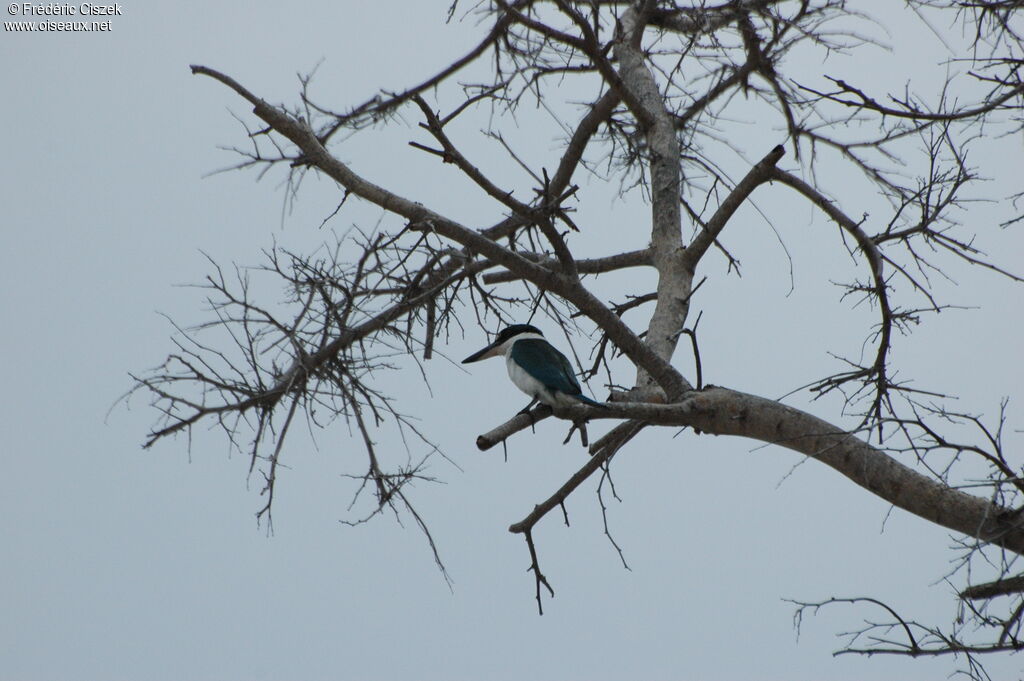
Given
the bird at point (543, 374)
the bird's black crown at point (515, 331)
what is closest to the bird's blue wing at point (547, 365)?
the bird at point (543, 374)

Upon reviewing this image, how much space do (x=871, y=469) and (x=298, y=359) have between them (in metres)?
2.14

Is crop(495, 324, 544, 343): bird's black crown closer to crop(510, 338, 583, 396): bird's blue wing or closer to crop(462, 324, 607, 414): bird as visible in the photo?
crop(462, 324, 607, 414): bird

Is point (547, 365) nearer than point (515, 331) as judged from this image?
Yes

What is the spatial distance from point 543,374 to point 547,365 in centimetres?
6

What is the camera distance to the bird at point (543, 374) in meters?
4.35

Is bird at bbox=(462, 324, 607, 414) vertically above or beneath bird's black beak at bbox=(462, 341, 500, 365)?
beneath

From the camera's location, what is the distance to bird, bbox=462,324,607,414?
4348 millimetres

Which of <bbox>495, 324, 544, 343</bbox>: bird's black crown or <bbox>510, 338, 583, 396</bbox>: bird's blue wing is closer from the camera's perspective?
<bbox>510, 338, 583, 396</bbox>: bird's blue wing

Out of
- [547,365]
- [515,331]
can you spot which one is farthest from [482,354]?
[547,365]

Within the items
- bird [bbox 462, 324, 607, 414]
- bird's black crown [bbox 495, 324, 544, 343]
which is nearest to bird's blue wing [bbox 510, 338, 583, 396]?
bird [bbox 462, 324, 607, 414]

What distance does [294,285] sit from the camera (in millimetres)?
3670

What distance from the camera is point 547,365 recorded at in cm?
444

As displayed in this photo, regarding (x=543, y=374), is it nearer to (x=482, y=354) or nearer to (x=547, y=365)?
(x=547, y=365)

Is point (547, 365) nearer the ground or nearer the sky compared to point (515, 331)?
nearer the ground
